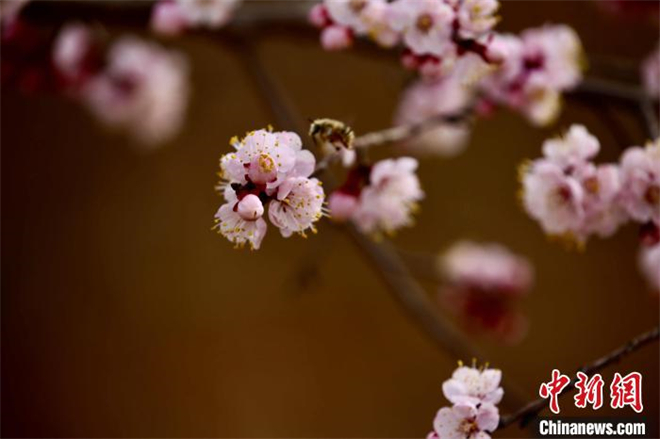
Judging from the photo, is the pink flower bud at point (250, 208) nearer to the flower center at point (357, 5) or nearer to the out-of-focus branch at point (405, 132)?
the out-of-focus branch at point (405, 132)

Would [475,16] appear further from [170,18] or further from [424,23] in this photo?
[170,18]

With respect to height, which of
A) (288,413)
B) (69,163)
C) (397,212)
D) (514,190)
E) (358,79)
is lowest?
(397,212)

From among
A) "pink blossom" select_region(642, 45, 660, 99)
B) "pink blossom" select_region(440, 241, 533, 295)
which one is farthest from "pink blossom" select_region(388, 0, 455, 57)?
"pink blossom" select_region(440, 241, 533, 295)

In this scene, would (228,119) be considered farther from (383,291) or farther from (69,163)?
(383,291)

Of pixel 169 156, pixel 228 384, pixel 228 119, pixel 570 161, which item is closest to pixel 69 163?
pixel 169 156

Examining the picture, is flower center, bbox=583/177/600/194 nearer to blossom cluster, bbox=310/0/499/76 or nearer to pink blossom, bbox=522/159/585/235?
pink blossom, bbox=522/159/585/235

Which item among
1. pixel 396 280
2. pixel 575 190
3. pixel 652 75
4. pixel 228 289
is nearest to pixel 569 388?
Answer: pixel 575 190
